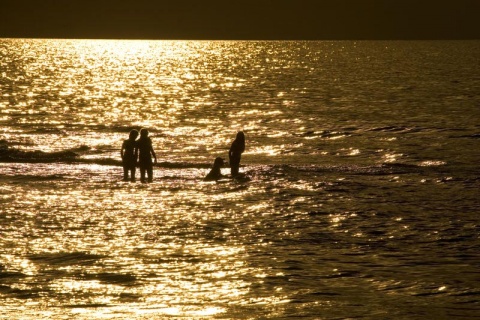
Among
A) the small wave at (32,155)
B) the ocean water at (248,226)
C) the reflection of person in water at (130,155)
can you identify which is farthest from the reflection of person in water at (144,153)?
the small wave at (32,155)

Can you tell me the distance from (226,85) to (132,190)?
8261 centimetres

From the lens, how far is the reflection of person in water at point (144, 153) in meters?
28.0

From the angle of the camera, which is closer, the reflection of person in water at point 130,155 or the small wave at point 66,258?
the small wave at point 66,258

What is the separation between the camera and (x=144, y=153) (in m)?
28.3

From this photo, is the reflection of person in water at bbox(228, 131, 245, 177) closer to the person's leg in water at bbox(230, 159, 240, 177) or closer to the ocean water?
the person's leg in water at bbox(230, 159, 240, 177)

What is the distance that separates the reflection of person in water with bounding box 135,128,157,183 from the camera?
28.0 m

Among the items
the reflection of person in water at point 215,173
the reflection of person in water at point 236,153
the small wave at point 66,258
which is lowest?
the small wave at point 66,258

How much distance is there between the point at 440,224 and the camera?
22234 millimetres

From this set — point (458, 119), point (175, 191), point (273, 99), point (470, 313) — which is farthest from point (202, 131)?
point (470, 313)

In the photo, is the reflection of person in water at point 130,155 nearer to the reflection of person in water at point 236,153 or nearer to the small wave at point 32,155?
the reflection of person in water at point 236,153

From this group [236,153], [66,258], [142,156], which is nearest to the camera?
[66,258]

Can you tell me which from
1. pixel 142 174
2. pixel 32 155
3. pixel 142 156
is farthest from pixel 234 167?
pixel 32 155

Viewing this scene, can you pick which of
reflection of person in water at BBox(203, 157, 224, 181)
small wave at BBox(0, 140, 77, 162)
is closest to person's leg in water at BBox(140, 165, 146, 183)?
reflection of person in water at BBox(203, 157, 224, 181)

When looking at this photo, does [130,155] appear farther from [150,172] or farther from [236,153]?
[236,153]
